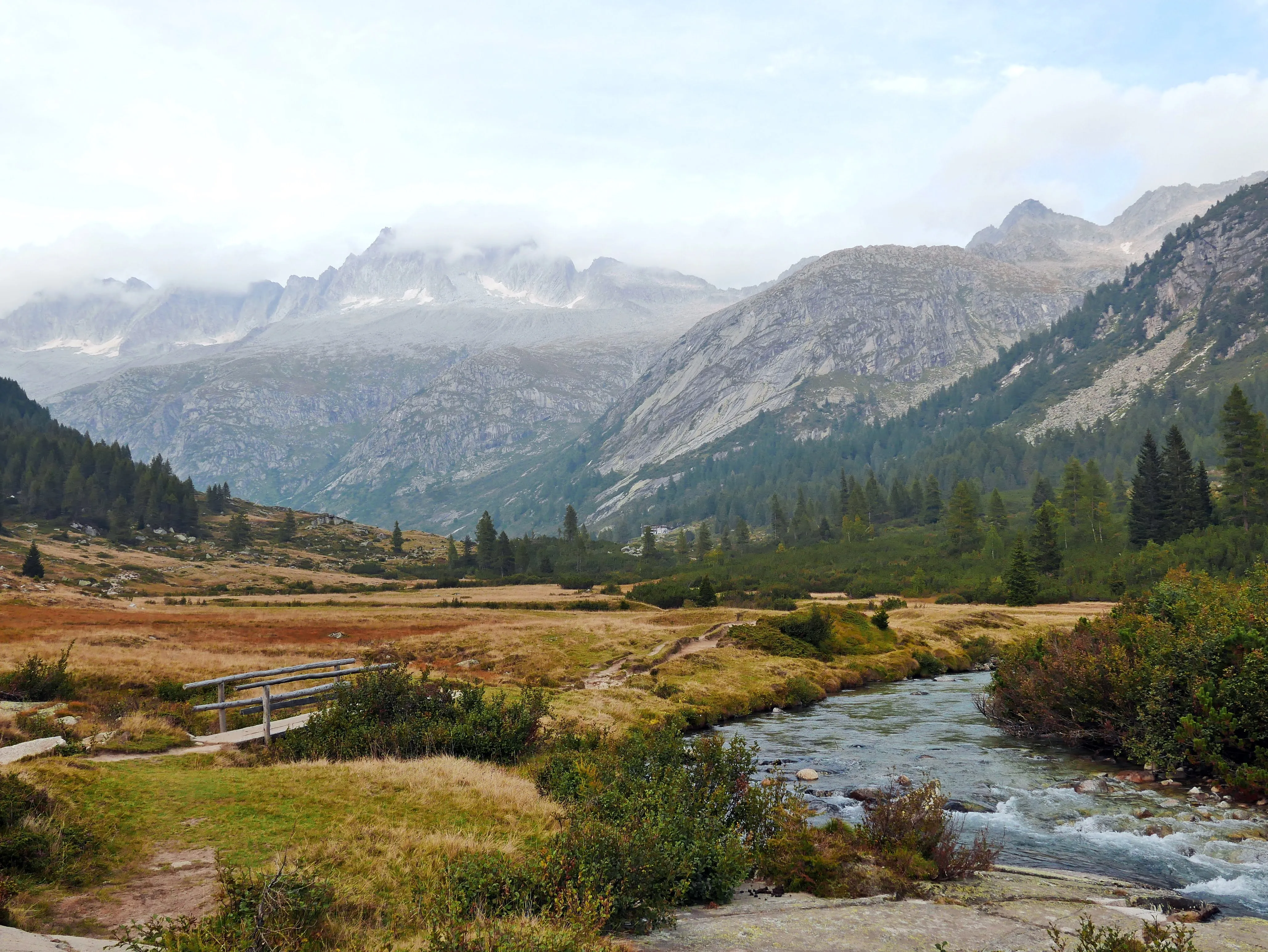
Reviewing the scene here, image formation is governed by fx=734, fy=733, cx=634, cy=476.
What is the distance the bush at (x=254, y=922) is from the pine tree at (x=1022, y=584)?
3523 inches

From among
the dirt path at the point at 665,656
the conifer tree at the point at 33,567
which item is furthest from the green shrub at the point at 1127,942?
the conifer tree at the point at 33,567

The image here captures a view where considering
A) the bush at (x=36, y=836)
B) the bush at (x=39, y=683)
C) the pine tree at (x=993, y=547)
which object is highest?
the bush at (x=36, y=836)

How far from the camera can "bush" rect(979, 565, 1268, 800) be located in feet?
67.6

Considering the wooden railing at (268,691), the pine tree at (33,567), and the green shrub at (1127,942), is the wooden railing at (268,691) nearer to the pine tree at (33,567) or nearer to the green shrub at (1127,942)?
the green shrub at (1127,942)

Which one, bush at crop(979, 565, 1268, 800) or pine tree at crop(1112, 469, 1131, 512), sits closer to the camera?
bush at crop(979, 565, 1268, 800)

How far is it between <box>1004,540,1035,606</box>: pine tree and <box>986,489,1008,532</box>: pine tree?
57.4m

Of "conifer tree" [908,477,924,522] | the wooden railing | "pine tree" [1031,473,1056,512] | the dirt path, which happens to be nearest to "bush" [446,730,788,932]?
the wooden railing

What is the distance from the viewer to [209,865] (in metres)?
12.1

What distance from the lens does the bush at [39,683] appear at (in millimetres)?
24281

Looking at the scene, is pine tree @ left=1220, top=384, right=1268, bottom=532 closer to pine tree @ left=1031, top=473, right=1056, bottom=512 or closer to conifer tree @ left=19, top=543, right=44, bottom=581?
pine tree @ left=1031, top=473, right=1056, bottom=512

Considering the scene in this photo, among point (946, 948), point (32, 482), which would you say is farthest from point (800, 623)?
point (32, 482)

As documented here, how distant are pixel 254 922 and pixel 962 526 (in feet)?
444

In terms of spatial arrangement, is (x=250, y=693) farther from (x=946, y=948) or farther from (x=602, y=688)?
(x=946, y=948)

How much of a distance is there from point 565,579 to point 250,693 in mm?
96147
